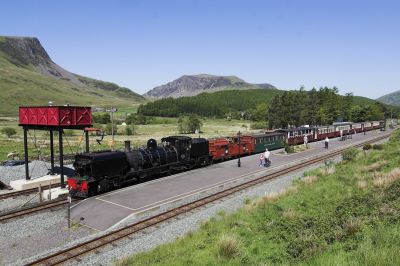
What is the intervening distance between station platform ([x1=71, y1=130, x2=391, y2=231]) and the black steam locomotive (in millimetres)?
717

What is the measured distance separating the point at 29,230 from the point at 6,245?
1863 millimetres

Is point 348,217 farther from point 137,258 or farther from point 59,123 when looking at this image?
point 59,123

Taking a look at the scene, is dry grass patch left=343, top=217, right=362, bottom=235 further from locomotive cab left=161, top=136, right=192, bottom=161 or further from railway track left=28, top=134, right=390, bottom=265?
locomotive cab left=161, top=136, right=192, bottom=161

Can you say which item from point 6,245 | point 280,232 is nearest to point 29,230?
point 6,245

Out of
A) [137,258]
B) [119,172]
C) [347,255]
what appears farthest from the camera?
[119,172]

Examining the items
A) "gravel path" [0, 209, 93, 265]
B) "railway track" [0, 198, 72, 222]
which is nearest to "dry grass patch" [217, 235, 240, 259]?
"gravel path" [0, 209, 93, 265]

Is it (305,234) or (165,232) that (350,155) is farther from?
(305,234)

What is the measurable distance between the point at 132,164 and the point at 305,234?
17.0 m

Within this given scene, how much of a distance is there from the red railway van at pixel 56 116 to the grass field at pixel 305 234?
46.8ft

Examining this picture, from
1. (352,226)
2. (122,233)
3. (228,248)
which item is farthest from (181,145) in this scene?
(352,226)

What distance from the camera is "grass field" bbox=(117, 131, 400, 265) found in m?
9.68

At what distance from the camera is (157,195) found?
78.2 ft

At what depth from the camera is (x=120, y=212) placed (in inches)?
794

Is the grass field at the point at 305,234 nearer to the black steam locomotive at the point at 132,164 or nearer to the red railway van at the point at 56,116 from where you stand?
the black steam locomotive at the point at 132,164
